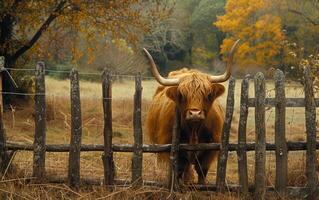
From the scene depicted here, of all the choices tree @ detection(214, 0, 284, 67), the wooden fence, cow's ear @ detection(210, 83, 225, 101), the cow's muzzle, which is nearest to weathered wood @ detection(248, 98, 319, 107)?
the wooden fence

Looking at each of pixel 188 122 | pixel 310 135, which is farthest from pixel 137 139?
pixel 310 135

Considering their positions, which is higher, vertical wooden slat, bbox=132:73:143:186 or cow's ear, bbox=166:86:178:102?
cow's ear, bbox=166:86:178:102

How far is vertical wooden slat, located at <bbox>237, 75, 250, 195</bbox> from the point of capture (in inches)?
251

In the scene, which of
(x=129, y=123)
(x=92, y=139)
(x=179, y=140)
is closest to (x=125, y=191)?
(x=179, y=140)

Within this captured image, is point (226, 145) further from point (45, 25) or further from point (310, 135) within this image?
point (45, 25)

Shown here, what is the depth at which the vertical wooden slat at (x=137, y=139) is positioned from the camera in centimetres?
651

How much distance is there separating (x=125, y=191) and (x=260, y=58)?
36.9 meters

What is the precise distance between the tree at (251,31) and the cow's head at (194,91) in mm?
35615

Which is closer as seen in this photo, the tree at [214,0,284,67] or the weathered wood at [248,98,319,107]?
the weathered wood at [248,98,319,107]

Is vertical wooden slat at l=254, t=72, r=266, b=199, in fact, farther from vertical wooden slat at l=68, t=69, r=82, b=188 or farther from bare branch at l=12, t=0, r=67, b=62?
bare branch at l=12, t=0, r=67, b=62

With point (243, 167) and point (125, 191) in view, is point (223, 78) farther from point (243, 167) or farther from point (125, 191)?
point (125, 191)

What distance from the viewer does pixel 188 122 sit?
21.7 feet

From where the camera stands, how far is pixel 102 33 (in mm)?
15125

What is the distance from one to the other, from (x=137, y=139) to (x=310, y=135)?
2.10 m
